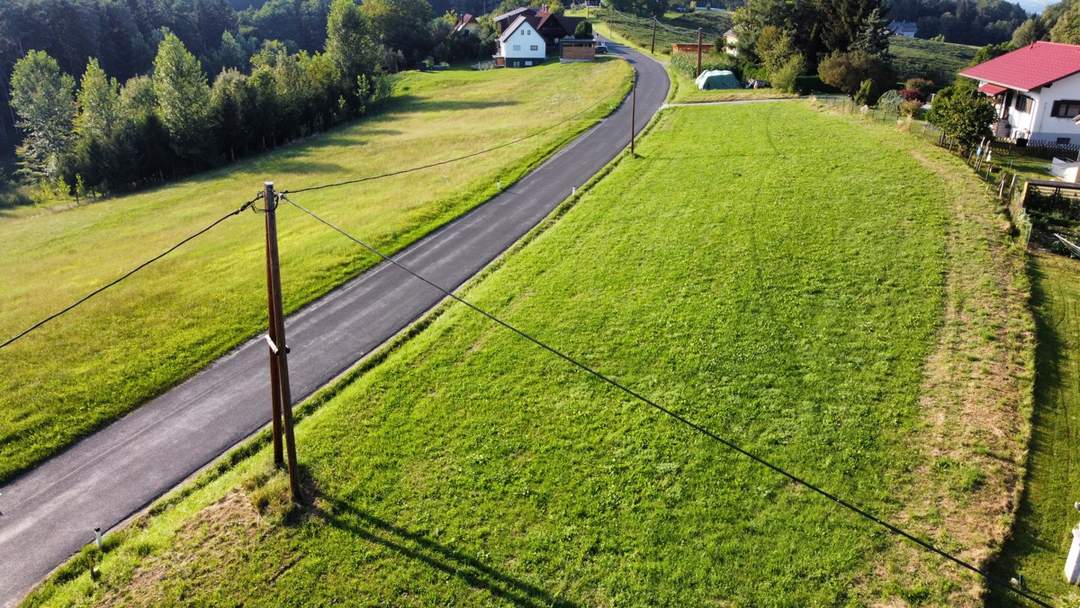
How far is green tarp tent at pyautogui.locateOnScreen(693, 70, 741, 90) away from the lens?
6500cm

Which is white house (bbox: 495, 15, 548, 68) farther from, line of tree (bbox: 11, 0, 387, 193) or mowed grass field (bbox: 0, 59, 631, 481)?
mowed grass field (bbox: 0, 59, 631, 481)

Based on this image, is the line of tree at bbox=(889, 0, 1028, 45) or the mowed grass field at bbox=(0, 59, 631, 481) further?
the line of tree at bbox=(889, 0, 1028, 45)

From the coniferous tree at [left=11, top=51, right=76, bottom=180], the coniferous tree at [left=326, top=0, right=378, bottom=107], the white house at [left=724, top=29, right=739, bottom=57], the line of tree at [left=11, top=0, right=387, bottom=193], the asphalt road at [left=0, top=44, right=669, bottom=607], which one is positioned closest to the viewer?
the asphalt road at [left=0, top=44, right=669, bottom=607]

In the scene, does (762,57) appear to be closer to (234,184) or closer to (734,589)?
(234,184)

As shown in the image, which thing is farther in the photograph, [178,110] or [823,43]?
[823,43]

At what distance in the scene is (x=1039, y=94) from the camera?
42281mm

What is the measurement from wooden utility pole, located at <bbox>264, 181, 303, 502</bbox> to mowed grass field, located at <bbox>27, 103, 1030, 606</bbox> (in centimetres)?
107

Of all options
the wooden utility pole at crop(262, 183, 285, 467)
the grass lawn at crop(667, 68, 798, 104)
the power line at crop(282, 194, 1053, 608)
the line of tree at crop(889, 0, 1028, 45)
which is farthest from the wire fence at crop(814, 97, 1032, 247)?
the line of tree at crop(889, 0, 1028, 45)

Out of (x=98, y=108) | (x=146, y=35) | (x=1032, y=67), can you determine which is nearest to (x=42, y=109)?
(x=98, y=108)

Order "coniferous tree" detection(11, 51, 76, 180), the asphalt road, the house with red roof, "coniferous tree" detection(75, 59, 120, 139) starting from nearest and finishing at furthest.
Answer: the asphalt road
the house with red roof
"coniferous tree" detection(75, 59, 120, 139)
"coniferous tree" detection(11, 51, 76, 180)

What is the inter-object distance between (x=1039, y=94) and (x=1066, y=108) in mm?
1700

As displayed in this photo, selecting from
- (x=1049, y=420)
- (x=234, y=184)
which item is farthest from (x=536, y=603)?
(x=234, y=184)

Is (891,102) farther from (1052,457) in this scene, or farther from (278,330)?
(278,330)

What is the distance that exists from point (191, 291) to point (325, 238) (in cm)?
711
